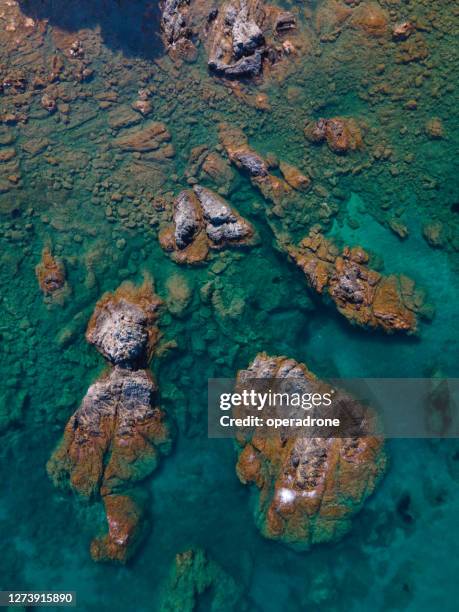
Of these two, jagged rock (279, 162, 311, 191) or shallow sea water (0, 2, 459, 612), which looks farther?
jagged rock (279, 162, 311, 191)

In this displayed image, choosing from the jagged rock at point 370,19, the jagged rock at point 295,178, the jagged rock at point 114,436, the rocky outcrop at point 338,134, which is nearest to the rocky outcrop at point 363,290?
the jagged rock at point 295,178

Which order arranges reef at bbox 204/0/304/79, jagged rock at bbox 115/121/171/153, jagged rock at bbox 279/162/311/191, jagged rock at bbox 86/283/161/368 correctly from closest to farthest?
1. jagged rock at bbox 86/283/161/368
2. reef at bbox 204/0/304/79
3. jagged rock at bbox 279/162/311/191
4. jagged rock at bbox 115/121/171/153

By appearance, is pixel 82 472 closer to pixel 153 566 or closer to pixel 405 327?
pixel 153 566

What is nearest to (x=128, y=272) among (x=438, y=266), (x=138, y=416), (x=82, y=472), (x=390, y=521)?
(x=138, y=416)

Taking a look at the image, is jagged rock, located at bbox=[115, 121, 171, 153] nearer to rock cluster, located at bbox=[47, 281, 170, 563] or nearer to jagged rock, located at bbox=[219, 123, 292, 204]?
jagged rock, located at bbox=[219, 123, 292, 204]

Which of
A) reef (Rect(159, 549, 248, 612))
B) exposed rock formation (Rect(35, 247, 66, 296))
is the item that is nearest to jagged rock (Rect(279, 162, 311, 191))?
exposed rock formation (Rect(35, 247, 66, 296))

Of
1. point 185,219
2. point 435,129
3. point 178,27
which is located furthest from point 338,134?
point 178,27
